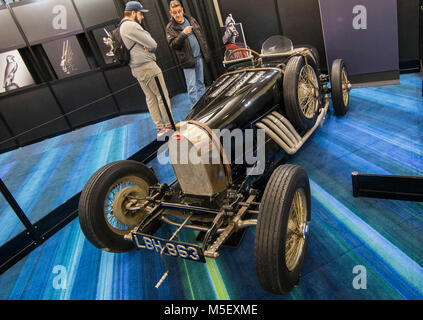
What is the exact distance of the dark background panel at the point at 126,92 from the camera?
649cm

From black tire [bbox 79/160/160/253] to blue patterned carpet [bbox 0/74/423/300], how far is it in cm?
24

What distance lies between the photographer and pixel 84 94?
6922mm

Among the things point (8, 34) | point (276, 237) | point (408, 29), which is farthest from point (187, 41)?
point (8, 34)

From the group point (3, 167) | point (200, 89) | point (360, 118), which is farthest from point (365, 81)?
point (3, 167)

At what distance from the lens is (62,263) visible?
2.80m

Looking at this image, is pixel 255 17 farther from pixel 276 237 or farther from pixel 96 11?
pixel 276 237

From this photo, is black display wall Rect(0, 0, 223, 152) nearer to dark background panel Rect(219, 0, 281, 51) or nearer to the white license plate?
dark background panel Rect(219, 0, 281, 51)

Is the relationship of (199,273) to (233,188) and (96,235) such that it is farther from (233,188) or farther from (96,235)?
(96,235)

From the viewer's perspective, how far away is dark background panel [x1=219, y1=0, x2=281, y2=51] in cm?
583

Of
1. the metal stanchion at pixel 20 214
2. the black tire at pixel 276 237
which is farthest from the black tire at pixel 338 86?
the metal stanchion at pixel 20 214

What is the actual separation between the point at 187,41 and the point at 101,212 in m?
3.23

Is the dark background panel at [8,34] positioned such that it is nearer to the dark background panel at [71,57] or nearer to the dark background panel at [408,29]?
the dark background panel at [71,57]

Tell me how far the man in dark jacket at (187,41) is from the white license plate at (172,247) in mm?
3338
